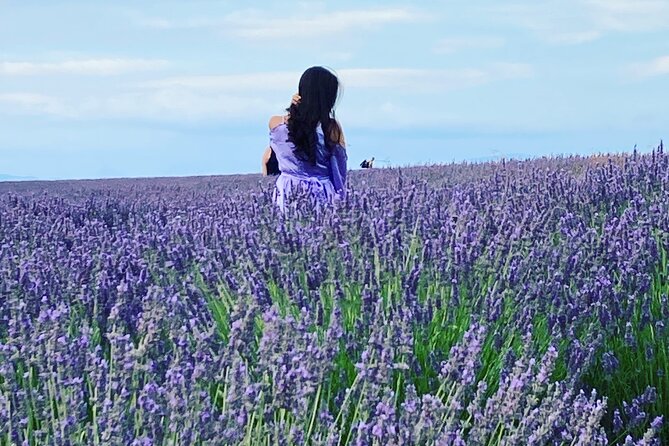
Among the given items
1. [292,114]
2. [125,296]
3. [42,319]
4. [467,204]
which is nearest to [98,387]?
[42,319]

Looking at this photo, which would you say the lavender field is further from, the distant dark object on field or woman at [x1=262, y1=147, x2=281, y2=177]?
the distant dark object on field

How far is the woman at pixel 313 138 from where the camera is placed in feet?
15.8

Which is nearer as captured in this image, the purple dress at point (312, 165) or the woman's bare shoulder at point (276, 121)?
the purple dress at point (312, 165)

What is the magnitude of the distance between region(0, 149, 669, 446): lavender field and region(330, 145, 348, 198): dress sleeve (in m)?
0.98

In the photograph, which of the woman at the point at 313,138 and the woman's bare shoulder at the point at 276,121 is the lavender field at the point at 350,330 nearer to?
the woman at the point at 313,138

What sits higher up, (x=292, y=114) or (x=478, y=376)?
(x=292, y=114)

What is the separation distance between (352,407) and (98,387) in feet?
2.56

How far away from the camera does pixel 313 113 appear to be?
482 cm

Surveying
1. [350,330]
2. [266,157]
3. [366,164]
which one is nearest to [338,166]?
[266,157]

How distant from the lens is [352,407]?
238 centimetres

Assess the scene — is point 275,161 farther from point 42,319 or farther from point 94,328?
point 42,319

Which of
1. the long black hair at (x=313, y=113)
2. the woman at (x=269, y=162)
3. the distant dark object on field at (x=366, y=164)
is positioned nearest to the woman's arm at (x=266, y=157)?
the woman at (x=269, y=162)

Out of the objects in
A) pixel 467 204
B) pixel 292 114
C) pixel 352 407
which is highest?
pixel 292 114

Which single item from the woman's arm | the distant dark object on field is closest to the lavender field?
the woman's arm
